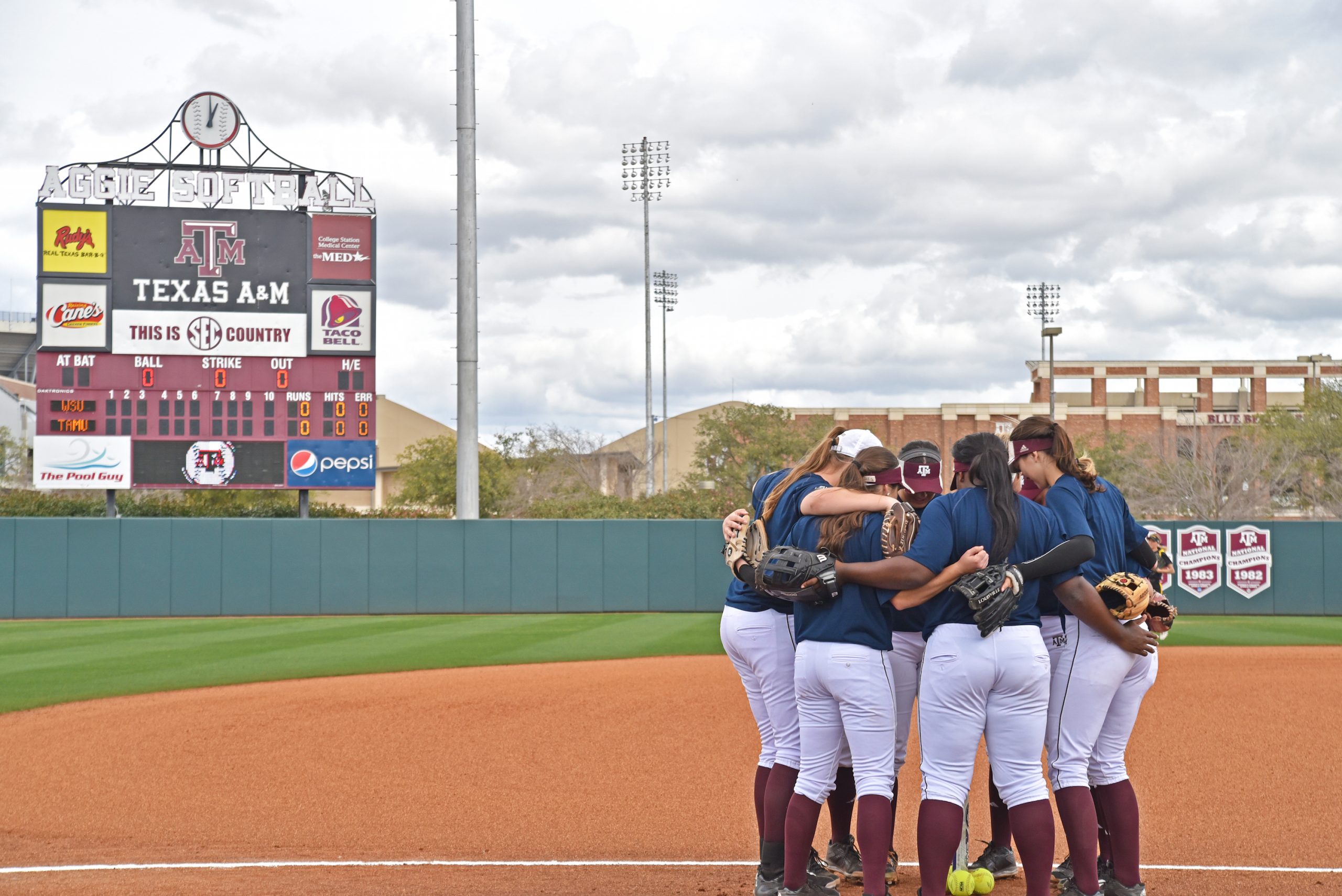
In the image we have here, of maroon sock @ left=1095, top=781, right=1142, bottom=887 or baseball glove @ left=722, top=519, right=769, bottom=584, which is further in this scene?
baseball glove @ left=722, top=519, right=769, bottom=584

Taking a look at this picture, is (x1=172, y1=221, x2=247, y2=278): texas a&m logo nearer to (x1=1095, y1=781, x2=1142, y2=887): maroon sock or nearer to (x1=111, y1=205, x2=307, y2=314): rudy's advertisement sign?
(x1=111, y1=205, x2=307, y2=314): rudy's advertisement sign

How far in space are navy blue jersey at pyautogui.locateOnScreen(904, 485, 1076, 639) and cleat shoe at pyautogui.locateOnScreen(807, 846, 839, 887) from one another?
1127 mm

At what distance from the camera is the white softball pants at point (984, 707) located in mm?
3656

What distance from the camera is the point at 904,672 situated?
4.29 metres

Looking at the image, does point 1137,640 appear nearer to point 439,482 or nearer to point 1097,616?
point 1097,616

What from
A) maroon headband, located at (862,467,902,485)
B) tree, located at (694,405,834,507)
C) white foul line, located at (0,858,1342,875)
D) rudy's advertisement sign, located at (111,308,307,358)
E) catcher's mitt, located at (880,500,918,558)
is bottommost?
white foul line, located at (0,858,1342,875)

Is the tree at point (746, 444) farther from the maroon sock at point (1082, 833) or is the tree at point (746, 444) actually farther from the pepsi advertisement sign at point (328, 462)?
the maroon sock at point (1082, 833)

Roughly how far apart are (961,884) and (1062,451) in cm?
177

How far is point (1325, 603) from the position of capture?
19453mm

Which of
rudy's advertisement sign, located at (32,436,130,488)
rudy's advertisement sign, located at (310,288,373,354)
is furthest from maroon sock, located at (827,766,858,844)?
rudy's advertisement sign, located at (32,436,130,488)

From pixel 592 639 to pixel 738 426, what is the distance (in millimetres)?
25212

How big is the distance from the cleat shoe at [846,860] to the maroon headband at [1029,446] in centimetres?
177

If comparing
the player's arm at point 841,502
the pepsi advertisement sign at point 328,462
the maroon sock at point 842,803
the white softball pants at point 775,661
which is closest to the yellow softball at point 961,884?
the maroon sock at point 842,803

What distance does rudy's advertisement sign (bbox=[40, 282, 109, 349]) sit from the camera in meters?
17.9
